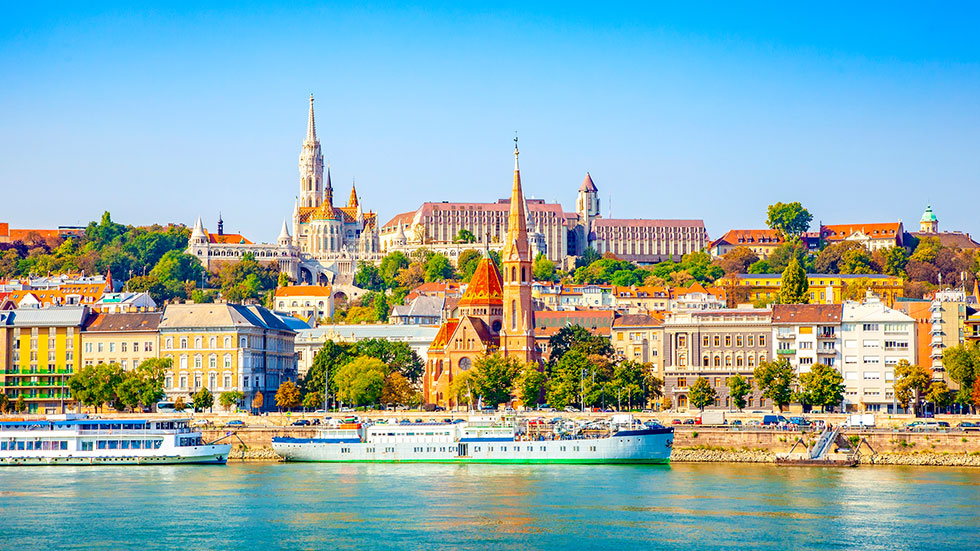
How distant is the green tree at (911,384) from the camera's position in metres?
97.7

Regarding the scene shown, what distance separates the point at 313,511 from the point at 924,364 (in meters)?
57.3

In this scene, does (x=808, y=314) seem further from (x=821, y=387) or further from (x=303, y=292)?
(x=303, y=292)

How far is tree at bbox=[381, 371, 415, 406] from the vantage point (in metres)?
110

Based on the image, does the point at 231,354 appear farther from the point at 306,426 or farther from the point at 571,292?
the point at 571,292

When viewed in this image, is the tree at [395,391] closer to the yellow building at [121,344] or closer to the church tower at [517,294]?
the church tower at [517,294]

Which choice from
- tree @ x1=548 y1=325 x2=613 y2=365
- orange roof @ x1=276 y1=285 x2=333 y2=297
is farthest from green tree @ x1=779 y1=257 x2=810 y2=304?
orange roof @ x1=276 y1=285 x2=333 y2=297

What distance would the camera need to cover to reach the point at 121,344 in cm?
11381

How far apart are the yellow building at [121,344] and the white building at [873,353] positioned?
4586cm

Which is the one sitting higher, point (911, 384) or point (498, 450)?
point (911, 384)

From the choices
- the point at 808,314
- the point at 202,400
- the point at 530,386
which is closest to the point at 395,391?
the point at 530,386

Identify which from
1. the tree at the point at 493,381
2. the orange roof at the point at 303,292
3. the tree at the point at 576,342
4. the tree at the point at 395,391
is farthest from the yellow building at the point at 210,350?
the orange roof at the point at 303,292

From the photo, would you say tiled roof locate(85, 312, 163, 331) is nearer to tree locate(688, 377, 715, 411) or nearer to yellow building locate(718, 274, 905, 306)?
tree locate(688, 377, 715, 411)

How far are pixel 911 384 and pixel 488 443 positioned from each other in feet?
89.1

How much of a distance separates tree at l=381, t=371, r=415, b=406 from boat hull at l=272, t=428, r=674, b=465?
21389 millimetres
